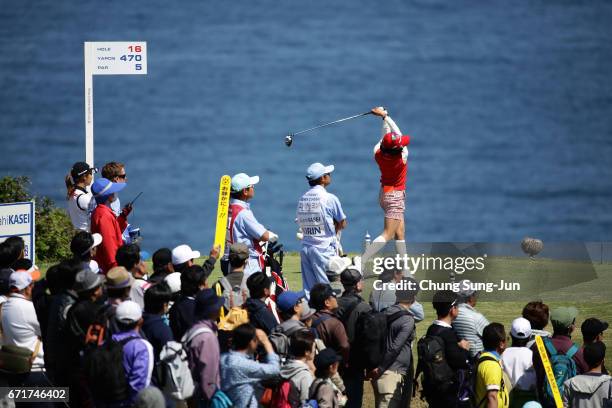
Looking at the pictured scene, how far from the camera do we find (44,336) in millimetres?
9344

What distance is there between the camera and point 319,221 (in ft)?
40.9

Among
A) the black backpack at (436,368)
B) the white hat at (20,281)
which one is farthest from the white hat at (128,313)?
the black backpack at (436,368)

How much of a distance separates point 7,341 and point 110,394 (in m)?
1.26

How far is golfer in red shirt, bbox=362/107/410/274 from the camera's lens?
13.7 metres

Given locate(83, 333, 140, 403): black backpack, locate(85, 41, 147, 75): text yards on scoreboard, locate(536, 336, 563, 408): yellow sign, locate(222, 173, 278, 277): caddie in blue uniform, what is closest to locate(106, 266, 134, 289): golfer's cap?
locate(83, 333, 140, 403): black backpack

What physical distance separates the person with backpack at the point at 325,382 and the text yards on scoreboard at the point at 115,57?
682 cm

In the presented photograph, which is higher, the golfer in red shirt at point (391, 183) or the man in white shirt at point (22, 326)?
the golfer in red shirt at point (391, 183)

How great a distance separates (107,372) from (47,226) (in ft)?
31.1

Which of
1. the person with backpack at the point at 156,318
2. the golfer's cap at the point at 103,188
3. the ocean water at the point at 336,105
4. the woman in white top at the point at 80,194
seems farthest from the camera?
the ocean water at the point at 336,105

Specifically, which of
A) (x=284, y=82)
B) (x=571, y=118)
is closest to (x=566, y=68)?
(x=571, y=118)

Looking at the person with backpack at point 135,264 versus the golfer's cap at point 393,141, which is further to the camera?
the golfer's cap at point 393,141

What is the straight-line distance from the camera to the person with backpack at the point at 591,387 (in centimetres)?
920

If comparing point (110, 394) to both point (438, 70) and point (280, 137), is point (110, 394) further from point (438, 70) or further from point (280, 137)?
point (438, 70)

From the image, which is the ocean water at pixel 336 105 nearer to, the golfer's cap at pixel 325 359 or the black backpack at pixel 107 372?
the golfer's cap at pixel 325 359
